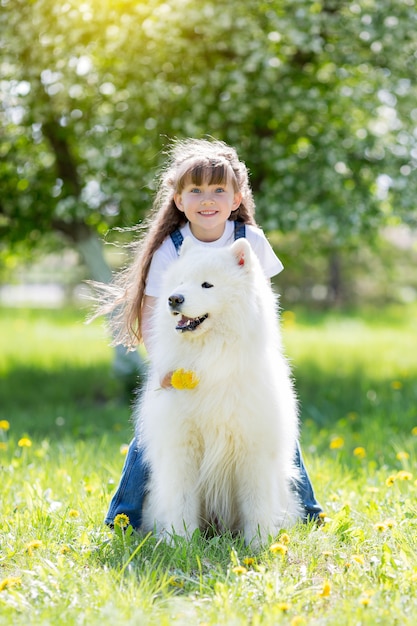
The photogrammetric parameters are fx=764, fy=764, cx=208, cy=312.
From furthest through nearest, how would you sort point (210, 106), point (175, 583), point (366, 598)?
1. point (210, 106)
2. point (175, 583)
3. point (366, 598)

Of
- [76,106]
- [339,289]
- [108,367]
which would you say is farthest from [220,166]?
[339,289]

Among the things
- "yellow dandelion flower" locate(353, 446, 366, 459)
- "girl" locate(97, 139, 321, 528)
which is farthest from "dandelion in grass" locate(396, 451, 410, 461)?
"girl" locate(97, 139, 321, 528)

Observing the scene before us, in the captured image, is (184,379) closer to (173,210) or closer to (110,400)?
(173,210)

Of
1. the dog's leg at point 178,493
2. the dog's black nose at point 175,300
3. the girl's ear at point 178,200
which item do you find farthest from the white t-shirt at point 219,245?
the dog's leg at point 178,493

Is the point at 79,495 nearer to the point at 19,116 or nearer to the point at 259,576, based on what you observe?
the point at 259,576

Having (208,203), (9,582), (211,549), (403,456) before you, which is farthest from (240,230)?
(403,456)

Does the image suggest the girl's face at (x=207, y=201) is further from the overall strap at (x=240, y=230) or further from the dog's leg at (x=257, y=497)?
the dog's leg at (x=257, y=497)

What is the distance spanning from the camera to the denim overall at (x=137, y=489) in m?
3.53

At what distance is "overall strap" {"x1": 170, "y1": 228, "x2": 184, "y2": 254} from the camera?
3498 mm

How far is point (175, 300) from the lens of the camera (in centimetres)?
288

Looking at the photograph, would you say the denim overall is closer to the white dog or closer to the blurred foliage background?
the white dog

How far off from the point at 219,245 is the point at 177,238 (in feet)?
0.68

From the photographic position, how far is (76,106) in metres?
7.88

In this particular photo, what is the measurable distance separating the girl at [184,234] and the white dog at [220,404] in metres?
0.20
